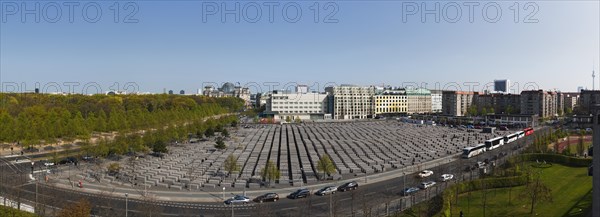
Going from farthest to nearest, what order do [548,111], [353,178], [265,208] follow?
[548,111] < [353,178] < [265,208]

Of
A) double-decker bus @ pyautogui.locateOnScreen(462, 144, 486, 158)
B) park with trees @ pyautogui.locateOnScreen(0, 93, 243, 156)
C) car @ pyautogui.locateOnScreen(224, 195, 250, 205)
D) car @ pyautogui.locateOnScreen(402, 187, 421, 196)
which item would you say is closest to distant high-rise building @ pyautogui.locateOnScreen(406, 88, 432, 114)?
park with trees @ pyautogui.locateOnScreen(0, 93, 243, 156)

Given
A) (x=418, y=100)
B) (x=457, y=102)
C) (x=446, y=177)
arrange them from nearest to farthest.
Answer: (x=446, y=177) → (x=457, y=102) → (x=418, y=100)

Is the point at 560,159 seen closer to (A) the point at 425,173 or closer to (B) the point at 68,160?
(A) the point at 425,173

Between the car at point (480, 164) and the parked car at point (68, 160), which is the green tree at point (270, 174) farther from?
the parked car at point (68, 160)

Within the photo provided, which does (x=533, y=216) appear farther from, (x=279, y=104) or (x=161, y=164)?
(x=279, y=104)

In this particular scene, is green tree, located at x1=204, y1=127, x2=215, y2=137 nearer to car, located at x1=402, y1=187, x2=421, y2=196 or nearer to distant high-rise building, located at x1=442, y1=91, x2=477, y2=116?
car, located at x1=402, y1=187, x2=421, y2=196

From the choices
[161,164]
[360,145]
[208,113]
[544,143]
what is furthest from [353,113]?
[161,164]

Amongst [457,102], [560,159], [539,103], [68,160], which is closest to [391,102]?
[457,102]
